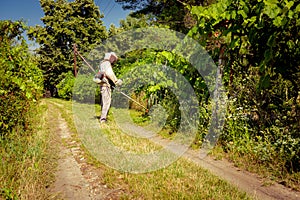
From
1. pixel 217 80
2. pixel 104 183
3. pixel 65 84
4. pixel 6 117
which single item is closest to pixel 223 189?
pixel 104 183

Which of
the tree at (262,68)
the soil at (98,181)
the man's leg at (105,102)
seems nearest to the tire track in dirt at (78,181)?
the soil at (98,181)

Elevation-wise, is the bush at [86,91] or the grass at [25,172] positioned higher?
the bush at [86,91]

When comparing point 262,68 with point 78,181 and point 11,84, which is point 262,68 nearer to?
point 78,181

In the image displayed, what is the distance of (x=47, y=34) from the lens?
33.8 meters

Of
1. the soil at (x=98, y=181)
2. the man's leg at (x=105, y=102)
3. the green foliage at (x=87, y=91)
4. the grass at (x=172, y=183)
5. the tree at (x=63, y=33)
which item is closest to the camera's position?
the grass at (x=172, y=183)

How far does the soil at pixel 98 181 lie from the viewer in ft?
9.47

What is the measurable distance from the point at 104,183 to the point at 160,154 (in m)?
1.41

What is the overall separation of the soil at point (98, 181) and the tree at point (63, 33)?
30959mm

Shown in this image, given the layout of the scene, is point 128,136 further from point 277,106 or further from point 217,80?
point 277,106

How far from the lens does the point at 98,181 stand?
3234mm

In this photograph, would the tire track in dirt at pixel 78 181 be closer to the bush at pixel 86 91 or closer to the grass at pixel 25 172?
the grass at pixel 25 172

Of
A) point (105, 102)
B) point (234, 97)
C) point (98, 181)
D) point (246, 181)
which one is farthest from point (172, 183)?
point (105, 102)

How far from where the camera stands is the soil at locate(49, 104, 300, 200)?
9.47 ft

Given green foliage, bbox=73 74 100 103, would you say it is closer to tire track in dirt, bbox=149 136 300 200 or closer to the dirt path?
tire track in dirt, bbox=149 136 300 200
